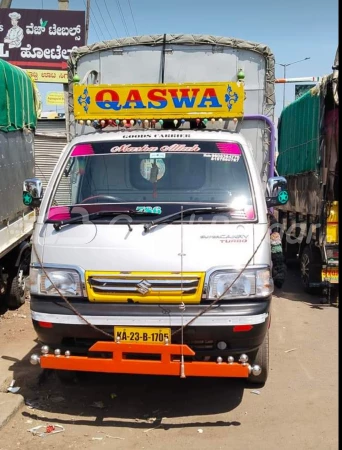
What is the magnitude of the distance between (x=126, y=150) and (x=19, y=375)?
90.1 inches

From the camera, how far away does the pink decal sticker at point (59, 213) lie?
14.2 feet

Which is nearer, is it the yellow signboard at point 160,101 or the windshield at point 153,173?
the windshield at point 153,173

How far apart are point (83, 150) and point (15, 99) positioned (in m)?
2.82

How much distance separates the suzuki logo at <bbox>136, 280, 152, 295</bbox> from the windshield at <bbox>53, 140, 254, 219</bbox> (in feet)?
2.84

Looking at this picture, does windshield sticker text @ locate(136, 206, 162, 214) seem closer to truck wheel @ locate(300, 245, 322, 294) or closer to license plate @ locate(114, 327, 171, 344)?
license plate @ locate(114, 327, 171, 344)

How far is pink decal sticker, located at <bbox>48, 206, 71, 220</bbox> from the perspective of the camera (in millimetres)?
4318

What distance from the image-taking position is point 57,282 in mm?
3963

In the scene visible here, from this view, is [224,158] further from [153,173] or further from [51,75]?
[51,75]

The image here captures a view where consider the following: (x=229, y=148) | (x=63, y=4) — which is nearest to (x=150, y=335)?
(x=229, y=148)

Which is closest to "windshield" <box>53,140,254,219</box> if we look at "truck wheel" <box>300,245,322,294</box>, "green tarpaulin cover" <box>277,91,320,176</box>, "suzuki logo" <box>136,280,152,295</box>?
"suzuki logo" <box>136,280,152,295</box>

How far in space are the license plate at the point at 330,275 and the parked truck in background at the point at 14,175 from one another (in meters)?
4.39

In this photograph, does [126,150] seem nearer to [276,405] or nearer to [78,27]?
[276,405]

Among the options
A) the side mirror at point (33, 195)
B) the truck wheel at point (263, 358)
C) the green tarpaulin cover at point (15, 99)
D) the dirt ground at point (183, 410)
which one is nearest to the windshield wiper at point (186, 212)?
the truck wheel at point (263, 358)

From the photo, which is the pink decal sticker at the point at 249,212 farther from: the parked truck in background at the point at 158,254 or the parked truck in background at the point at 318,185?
the parked truck in background at the point at 318,185
